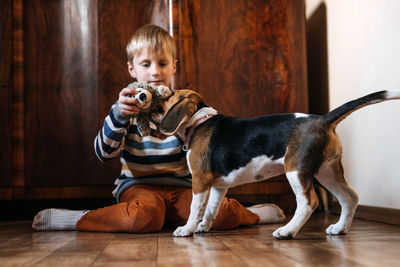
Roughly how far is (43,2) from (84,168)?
0.75m

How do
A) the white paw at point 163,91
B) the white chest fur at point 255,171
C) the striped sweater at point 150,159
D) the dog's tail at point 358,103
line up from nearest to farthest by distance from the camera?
1. the dog's tail at point 358,103
2. the white chest fur at point 255,171
3. the white paw at point 163,91
4. the striped sweater at point 150,159

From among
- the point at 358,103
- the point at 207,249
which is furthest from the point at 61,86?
the point at 358,103

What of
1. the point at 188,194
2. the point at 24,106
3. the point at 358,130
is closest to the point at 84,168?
the point at 24,106

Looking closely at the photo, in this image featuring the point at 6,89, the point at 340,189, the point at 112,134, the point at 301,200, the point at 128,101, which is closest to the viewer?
the point at 301,200

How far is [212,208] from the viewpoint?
144 cm

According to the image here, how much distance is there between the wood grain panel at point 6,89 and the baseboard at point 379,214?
4.80 feet

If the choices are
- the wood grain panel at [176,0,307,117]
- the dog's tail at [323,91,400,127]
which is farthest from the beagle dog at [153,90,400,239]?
the wood grain panel at [176,0,307,117]

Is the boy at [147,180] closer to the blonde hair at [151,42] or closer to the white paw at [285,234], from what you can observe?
the blonde hair at [151,42]

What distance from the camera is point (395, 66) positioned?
1.54 meters

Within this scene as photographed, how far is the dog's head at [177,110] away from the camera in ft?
4.35

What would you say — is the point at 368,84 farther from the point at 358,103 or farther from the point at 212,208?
the point at 212,208

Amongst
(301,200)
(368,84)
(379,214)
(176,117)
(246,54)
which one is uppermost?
(246,54)

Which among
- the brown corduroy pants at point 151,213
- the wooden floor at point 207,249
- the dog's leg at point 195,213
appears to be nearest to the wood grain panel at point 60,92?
the brown corduroy pants at point 151,213

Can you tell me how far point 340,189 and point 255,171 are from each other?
24cm
